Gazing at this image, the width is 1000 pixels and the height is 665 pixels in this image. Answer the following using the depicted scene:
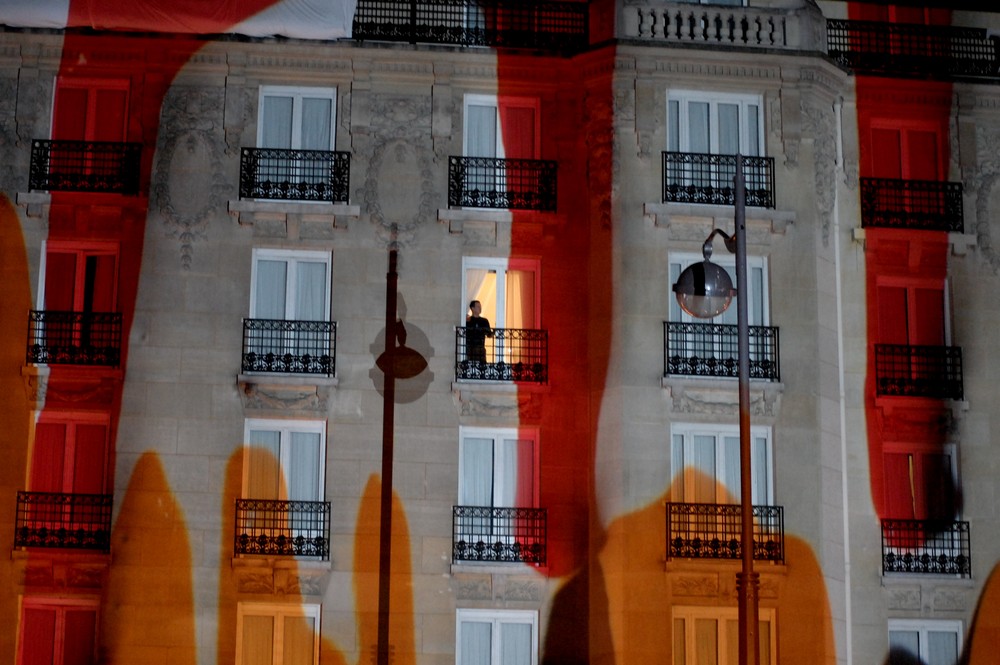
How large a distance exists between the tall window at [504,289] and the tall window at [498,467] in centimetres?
214

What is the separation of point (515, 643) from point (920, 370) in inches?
362

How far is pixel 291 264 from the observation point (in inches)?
1234

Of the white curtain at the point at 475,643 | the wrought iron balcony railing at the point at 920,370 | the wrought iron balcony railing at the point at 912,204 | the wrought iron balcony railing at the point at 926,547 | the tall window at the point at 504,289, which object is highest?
the wrought iron balcony railing at the point at 912,204

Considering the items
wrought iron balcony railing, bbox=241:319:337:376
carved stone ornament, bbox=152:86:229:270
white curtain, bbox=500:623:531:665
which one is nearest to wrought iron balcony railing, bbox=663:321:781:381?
white curtain, bbox=500:623:531:665

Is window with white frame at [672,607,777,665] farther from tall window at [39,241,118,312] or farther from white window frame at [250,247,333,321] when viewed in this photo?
tall window at [39,241,118,312]

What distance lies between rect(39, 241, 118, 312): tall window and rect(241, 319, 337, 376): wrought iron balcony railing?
8.90 feet

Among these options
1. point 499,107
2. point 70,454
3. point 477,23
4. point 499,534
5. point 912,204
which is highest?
point 477,23

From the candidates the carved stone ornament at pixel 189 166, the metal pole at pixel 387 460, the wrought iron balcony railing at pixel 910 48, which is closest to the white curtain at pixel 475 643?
the metal pole at pixel 387 460

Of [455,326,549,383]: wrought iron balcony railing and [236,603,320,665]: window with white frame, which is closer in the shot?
[236,603,320,665]: window with white frame

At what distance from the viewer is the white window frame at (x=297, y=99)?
3198cm

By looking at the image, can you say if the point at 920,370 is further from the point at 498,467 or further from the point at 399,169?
the point at 399,169

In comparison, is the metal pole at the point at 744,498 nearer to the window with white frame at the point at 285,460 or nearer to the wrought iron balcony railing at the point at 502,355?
the wrought iron balcony railing at the point at 502,355

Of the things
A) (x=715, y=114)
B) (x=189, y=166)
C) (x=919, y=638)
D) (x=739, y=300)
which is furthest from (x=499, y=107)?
(x=919, y=638)

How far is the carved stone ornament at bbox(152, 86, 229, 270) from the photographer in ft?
103
